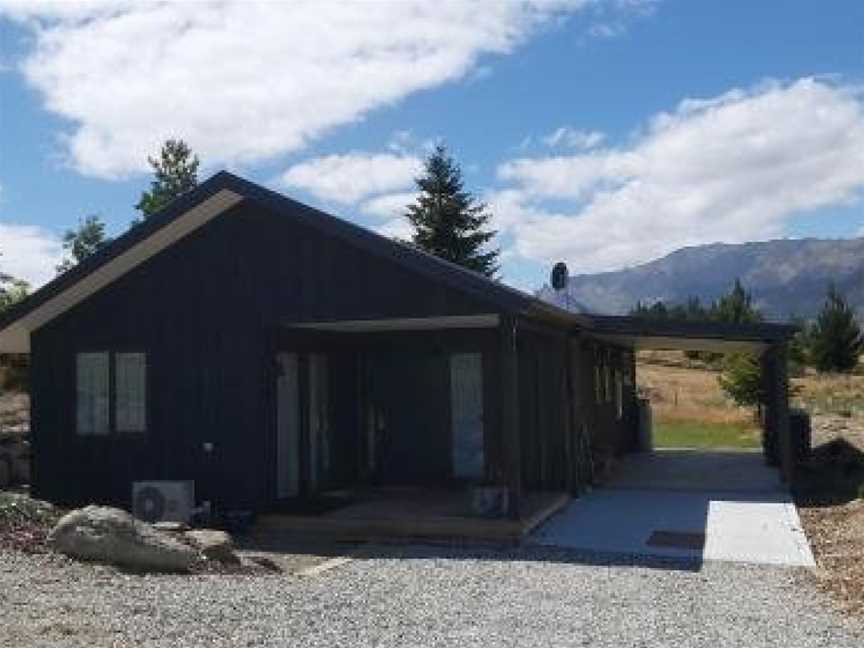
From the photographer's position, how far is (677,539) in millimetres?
12398

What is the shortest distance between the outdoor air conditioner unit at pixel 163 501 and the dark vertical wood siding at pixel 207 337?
1.78 ft

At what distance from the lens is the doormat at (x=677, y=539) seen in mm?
11969

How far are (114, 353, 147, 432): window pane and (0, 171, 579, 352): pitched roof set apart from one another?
114 cm

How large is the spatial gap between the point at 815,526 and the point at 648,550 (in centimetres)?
316

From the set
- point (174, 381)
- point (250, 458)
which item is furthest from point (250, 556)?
point (174, 381)

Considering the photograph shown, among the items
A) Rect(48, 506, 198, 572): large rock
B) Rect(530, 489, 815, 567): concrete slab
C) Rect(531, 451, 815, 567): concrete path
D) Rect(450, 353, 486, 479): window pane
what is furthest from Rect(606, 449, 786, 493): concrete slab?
Rect(48, 506, 198, 572): large rock

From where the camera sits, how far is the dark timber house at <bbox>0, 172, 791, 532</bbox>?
13.6m

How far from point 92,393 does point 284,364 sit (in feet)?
9.13

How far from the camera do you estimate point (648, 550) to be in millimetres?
11680

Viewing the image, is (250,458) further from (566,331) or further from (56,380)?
(566,331)

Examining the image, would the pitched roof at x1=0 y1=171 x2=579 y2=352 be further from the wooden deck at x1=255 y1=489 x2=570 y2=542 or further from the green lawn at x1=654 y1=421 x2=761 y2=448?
the green lawn at x1=654 y1=421 x2=761 y2=448

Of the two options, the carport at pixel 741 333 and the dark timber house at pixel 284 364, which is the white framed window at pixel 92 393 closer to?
the dark timber house at pixel 284 364

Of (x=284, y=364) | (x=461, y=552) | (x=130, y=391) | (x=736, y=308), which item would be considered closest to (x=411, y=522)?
(x=461, y=552)

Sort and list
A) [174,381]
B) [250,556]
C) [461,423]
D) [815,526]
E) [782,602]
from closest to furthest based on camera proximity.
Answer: [782,602]
[250,556]
[815,526]
[174,381]
[461,423]
